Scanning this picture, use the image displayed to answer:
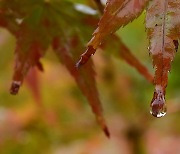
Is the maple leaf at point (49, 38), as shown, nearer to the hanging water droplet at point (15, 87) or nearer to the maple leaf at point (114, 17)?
the hanging water droplet at point (15, 87)

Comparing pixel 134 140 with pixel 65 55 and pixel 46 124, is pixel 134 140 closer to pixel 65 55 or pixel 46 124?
pixel 46 124

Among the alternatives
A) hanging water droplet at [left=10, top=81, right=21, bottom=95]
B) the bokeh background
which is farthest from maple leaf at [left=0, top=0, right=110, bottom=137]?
the bokeh background

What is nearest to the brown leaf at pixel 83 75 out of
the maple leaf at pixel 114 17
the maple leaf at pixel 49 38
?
the maple leaf at pixel 49 38

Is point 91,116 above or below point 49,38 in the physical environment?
above

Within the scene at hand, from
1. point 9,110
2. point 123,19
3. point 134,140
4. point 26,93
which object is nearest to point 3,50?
point 26,93

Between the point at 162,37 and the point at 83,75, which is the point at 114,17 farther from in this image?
the point at 83,75

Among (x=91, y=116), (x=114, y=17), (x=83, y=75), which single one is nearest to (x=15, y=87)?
(x=83, y=75)

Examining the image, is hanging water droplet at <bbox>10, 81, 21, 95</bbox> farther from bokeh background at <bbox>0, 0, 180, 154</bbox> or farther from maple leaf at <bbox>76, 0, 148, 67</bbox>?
bokeh background at <bbox>0, 0, 180, 154</bbox>
